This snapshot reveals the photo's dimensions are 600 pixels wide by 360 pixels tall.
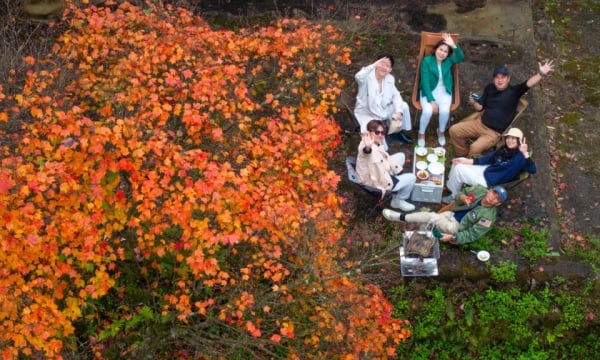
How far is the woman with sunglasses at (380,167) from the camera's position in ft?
29.4

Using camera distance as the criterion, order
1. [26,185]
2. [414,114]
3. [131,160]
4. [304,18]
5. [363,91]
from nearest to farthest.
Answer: [26,185], [131,160], [363,91], [414,114], [304,18]

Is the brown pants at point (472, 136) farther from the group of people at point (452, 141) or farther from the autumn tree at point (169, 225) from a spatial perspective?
the autumn tree at point (169, 225)

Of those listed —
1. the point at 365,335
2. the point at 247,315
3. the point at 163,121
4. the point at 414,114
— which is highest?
the point at 163,121

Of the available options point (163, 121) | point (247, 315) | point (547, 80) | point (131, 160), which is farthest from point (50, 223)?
point (547, 80)

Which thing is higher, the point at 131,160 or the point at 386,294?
the point at 131,160

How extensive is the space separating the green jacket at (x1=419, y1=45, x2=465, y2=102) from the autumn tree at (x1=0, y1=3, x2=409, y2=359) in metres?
1.94

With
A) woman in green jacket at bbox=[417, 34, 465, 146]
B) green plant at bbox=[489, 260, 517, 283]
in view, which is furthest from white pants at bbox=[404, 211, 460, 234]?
woman in green jacket at bbox=[417, 34, 465, 146]

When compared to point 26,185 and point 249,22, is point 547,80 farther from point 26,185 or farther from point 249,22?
point 26,185

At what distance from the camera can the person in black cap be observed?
980cm

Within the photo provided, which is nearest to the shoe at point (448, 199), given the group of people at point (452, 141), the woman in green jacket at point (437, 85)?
the group of people at point (452, 141)

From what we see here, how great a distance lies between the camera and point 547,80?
1176cm

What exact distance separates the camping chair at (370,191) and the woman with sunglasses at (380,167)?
0.28 ft

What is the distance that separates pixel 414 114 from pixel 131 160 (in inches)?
215

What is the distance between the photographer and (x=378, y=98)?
10.2 m
